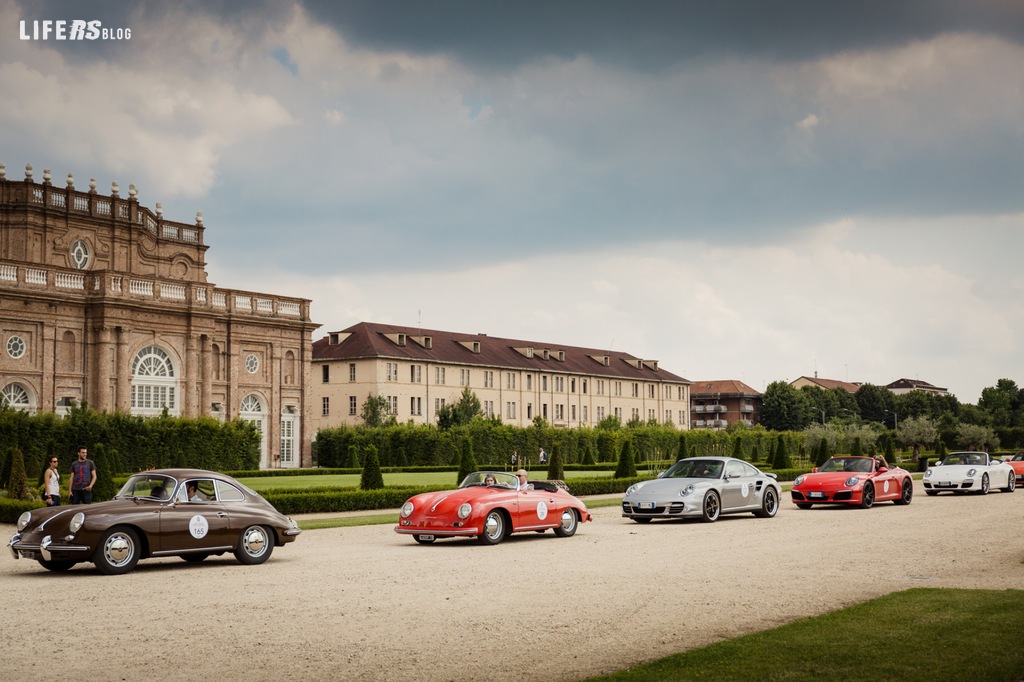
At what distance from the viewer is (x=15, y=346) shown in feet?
179

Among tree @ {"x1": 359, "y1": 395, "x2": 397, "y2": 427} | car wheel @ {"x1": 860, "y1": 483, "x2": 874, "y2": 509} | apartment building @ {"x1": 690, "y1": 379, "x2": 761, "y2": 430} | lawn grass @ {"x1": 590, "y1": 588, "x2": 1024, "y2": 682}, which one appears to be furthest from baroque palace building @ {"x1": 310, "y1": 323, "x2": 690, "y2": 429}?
lawn grass @ {"x1": 590, "y1": 588, "x2": 1024, "y2": 682}

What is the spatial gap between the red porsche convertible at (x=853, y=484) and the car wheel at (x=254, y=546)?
15419 millimetres

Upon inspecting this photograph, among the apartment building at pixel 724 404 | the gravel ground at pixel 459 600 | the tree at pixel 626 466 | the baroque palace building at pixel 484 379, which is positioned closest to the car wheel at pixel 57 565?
the gravel ground at pixel 459 600

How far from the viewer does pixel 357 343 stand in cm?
9131

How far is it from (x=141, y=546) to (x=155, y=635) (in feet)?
17.7

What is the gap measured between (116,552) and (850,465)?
19.5 metres

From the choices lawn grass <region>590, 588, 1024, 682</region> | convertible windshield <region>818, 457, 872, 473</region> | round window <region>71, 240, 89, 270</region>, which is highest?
round window <region>71, 240, 89, 270</region>

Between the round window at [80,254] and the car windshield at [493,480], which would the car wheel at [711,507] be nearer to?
the car windshield at [493,480]

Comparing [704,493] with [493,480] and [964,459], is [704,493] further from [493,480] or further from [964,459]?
[964,459]

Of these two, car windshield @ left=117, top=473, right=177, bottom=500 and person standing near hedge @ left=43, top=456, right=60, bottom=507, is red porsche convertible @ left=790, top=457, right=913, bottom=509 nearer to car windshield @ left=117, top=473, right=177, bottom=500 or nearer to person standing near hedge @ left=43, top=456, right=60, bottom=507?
car windshield @ left=117, top=473, right=177, bottom=500

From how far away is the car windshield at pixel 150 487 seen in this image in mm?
15488

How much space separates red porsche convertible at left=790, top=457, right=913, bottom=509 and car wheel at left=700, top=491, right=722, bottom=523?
4.73 metres

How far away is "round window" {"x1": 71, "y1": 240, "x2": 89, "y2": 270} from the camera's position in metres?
62.7

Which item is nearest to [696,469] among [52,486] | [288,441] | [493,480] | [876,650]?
[493,480]
